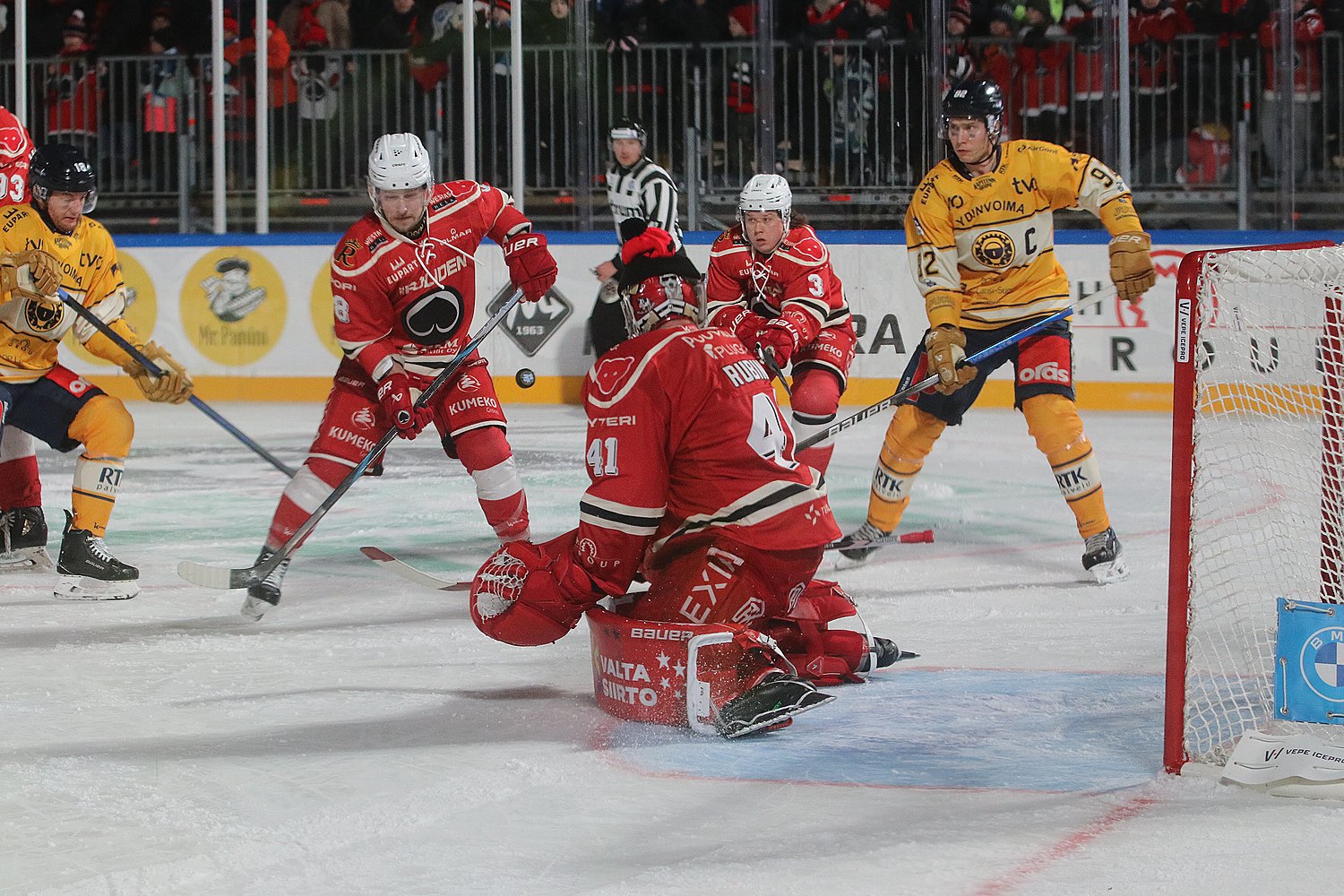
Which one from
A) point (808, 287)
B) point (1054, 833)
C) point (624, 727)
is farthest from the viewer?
point (808, 287)

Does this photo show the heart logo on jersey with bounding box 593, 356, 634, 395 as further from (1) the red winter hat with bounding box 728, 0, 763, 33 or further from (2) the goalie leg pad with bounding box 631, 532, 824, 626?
(1) the red winter hat with bounding box 728, 0, 763, 33

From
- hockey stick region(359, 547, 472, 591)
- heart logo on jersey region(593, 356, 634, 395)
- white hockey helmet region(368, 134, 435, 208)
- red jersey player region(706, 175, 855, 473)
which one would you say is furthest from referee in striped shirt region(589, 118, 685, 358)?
heart logo on jersey region(593, 356, 634, 395)

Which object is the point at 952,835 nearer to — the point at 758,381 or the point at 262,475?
the point at 758,381

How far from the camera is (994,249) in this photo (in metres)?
4.61

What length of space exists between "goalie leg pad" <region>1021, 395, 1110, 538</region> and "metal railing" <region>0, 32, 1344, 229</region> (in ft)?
15.0

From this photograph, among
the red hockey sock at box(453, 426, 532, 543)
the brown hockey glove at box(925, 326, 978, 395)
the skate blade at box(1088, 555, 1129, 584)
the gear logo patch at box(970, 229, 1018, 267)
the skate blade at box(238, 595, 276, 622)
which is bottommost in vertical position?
the skate blade at box(238, 595, 276, 622)

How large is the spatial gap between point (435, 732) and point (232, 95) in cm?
782

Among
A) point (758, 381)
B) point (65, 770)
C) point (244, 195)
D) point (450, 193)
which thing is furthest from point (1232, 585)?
point (244, 195)

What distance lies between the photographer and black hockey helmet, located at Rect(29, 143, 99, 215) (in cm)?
430

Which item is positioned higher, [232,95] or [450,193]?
[232,95]

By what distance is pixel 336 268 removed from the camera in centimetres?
410

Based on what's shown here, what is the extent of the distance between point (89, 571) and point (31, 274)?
2.74 ft

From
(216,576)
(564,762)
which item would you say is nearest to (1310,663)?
(564,762)

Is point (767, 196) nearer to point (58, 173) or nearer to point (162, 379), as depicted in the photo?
point (162, 379)
